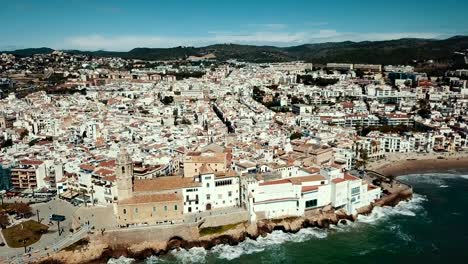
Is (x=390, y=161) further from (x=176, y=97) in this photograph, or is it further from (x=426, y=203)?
(x=176, y=97)

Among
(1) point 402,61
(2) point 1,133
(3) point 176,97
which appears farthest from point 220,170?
(1) point 402,61

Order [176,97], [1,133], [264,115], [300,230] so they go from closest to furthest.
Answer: [300,230], [1,133], [264,115], [176,97]

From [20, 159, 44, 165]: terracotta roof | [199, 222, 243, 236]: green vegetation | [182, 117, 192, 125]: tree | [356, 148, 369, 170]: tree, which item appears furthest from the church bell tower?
[182, 117, 192, 125]: tree

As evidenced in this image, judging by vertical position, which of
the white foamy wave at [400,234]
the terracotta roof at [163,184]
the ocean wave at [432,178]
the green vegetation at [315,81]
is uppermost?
the green vegetation at [315,81]

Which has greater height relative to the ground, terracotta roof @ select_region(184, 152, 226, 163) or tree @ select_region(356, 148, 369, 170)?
terracotta roof @ select_region(184, 152, 226, 163)

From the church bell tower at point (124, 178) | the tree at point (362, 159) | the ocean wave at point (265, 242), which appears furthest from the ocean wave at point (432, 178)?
the church bell tower at point (124, 178)

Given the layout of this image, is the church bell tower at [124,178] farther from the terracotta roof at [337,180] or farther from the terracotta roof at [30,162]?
the terracotta roof at [337,180]

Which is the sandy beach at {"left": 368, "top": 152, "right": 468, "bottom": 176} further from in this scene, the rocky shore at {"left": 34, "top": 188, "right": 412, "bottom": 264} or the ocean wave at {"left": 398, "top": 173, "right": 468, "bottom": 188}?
the rocky shore at {"left": 34, "top": 188, "right": 412, "bottom": 264}
